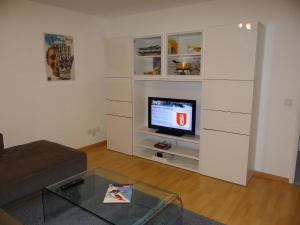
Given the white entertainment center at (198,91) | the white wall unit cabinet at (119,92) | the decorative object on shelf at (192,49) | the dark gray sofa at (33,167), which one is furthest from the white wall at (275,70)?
the dark gray sofa at (33,167)

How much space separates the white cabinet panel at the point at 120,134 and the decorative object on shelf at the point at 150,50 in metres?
1.14

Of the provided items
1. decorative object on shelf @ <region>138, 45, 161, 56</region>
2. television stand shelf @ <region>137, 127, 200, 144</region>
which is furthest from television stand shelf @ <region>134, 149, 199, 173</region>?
decorative object on shelf @ <region>138, 45, 161, 56</region>

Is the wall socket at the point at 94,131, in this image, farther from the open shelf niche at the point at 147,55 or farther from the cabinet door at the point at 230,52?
the cabinet door at the point at 230,52

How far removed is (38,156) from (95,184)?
888 mm

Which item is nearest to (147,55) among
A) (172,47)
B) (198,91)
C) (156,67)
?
(156,67)

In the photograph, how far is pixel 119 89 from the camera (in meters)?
4.07

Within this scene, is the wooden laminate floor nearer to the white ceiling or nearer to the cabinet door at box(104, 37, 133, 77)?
the cabinet door at box(104, 37, 133, 77)

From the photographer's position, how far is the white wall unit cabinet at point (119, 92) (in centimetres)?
392

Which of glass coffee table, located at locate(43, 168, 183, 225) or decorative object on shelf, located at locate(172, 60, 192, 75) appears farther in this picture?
decorative object on shelf, located at locate(172, 60, 192, 75)

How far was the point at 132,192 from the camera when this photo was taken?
89.4 inches

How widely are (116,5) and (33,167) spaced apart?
2615mm

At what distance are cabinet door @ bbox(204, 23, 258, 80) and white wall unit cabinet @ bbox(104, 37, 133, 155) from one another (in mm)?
1356

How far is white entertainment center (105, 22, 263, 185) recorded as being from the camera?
9.56ft

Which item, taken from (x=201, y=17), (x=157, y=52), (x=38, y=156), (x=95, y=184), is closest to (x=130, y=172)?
(x=95, y=184)
